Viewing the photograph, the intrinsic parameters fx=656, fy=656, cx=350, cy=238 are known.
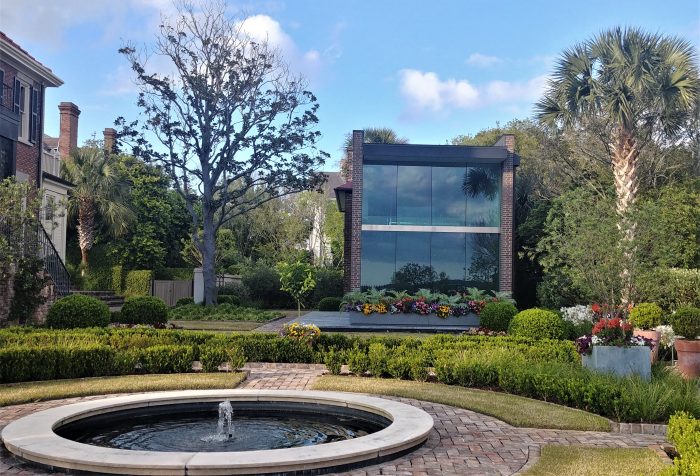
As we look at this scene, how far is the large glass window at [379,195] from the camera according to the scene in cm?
2620

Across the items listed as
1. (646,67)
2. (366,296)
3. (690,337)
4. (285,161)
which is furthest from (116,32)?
(690,337)

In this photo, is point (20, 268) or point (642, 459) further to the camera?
point (20, 268)

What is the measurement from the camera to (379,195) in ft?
86.4

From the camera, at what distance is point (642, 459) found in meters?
6.80

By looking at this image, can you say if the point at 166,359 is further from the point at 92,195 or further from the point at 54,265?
the point at 92,195

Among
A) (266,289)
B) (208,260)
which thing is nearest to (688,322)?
(208,260)

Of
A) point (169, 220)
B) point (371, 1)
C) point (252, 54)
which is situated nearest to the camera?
point (371, 1)

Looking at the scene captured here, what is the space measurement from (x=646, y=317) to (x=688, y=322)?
215 cm

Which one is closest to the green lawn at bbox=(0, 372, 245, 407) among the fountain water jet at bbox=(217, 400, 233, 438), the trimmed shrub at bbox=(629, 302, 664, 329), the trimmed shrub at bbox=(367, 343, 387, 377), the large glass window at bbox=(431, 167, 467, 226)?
the fountain water jet at bbox=(217, 400, 233, 438)

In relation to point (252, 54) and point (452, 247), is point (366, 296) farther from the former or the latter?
point (252, 54)

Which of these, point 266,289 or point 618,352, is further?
point 266,289

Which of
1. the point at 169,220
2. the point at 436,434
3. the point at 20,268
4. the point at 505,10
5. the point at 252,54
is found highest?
the point at 252,54

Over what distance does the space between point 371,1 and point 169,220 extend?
1034 inches

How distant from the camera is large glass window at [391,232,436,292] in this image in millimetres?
26062
